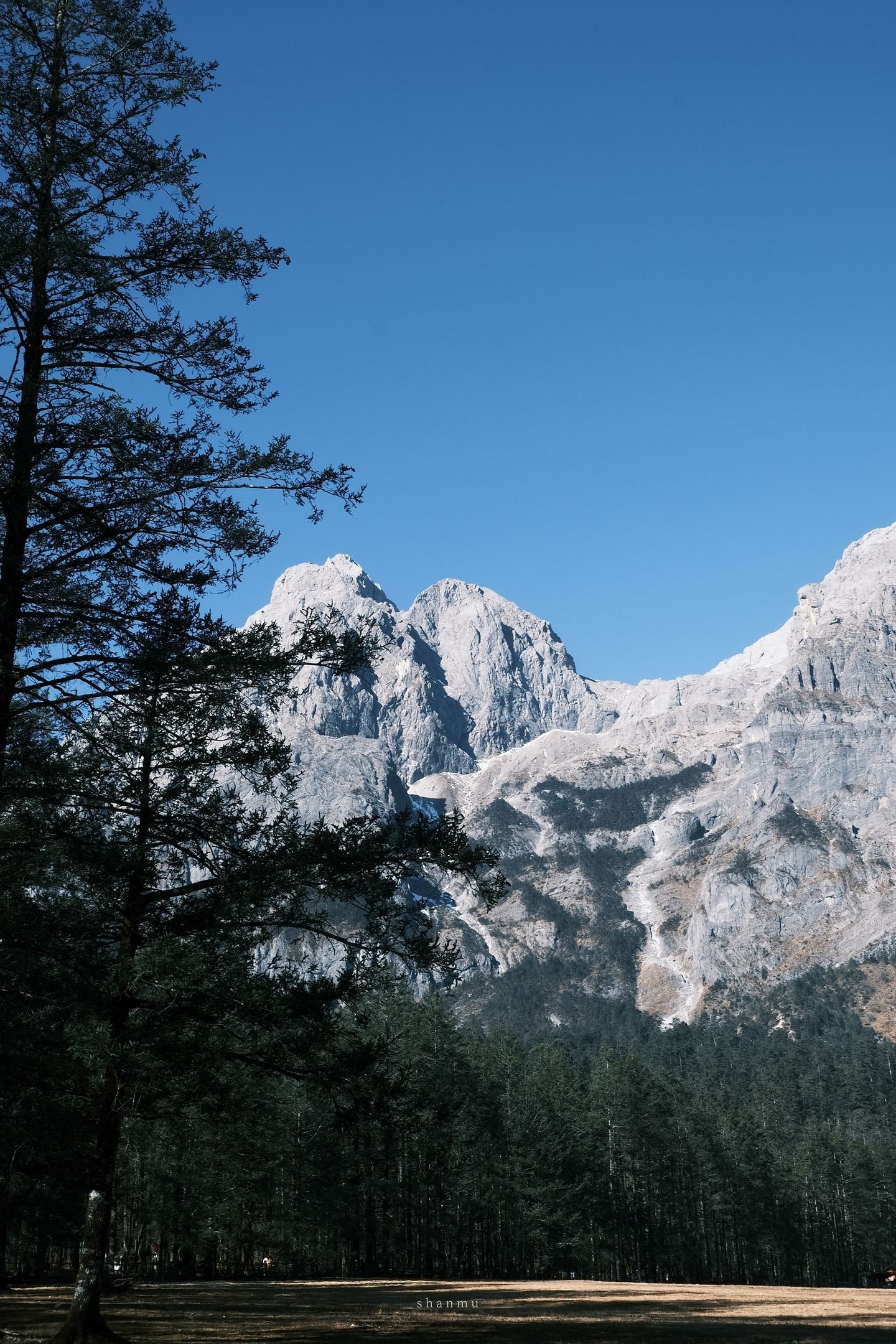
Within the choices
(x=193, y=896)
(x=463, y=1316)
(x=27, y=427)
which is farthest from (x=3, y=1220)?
(x=27, y=427)

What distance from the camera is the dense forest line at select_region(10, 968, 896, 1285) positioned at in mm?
16953

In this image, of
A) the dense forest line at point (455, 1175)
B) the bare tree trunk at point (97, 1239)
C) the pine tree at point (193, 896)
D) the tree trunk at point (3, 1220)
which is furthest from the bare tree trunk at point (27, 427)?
the tree trunk at point (3, 1220)

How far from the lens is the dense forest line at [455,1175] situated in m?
17.0

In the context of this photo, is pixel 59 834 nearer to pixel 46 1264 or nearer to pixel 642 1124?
pixel 46 1264

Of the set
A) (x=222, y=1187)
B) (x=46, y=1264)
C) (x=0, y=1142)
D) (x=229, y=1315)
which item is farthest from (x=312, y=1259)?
(x=0, y=1142)

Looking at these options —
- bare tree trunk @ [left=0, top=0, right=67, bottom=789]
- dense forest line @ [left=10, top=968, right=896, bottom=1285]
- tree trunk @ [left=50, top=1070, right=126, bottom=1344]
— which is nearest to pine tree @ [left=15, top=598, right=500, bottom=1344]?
tree trunk @ [left=50, top=1070, right=126, bottom=1344]

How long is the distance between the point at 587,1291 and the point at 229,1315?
774 inches

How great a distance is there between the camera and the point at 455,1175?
4781 centimetres

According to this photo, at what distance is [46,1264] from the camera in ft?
168

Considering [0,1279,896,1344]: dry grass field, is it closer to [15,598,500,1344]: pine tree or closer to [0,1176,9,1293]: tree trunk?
[0,1176,9,1293]: tree trunk

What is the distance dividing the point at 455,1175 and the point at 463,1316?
26513mm

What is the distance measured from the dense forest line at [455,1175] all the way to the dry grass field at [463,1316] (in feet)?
8.37

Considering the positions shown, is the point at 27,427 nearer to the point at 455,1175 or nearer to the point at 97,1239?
the point at 97,1239

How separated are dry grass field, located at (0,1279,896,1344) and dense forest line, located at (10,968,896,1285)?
255cm
